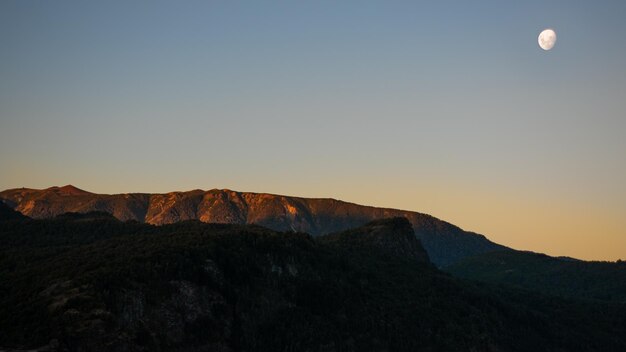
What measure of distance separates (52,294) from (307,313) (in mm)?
69039

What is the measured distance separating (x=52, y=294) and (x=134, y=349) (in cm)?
2018

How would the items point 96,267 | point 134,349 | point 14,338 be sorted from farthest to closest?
1. point 96,267
2. point 134,349
3. point 14,338

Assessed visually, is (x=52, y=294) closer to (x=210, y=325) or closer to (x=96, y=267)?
(x=96, y=267)

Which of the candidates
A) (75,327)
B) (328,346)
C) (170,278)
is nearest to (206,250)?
(170,278)

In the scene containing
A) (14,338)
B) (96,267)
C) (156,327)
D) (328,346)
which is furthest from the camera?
(328,346)

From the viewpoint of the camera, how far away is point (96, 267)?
173 m

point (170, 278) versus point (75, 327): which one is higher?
point (170, 278)

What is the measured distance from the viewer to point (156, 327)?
159 m

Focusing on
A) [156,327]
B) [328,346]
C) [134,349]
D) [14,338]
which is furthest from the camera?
[328,346]

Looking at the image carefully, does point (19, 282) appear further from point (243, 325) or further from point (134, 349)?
point (243, 325)

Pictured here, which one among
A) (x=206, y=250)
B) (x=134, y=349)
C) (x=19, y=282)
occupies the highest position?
(x=206, y=250)

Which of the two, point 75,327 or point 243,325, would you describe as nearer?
point 75,327

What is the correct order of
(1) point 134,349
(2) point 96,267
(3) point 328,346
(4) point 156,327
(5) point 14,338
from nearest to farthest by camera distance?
(5) point 14,338 < (1) point 134,349 < (4) point 156,327 < (2) point 96,267 < (3) point 328,346

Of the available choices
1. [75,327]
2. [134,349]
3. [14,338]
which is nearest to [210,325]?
[134,349]
